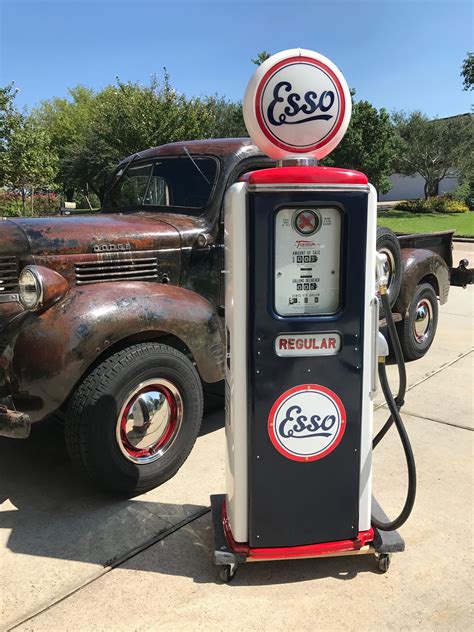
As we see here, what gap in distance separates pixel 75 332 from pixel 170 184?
177 cm

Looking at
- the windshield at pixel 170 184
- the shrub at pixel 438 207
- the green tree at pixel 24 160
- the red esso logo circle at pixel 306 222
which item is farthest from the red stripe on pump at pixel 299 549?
the shrub at pixel 438 207

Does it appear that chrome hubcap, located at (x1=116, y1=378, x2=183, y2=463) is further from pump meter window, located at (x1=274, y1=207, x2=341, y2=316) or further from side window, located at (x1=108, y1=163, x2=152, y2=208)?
side window, located at (x1=108, y1=163, x2=152, y2=208)

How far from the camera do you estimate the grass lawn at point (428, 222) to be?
68.0 feet

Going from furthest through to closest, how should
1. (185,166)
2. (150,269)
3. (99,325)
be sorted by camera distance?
(185,166), (150,269), (99,325)

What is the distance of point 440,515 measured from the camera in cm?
288

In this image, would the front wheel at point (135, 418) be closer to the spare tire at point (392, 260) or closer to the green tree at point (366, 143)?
the spare tire at point (392, 260)

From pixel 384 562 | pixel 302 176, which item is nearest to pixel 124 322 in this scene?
pixel 302 176

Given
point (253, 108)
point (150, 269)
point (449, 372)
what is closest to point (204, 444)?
point (150, 269)

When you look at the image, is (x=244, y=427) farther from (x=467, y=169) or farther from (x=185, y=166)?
(x=467, y=169)

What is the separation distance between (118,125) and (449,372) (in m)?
17.6

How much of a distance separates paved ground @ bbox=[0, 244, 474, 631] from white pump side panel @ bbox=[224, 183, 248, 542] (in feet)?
1.05

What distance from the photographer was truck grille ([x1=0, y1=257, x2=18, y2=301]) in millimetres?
3154

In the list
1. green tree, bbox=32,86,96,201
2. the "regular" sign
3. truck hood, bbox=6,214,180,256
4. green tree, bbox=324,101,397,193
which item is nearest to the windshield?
truck hood, bbox=6,214,180,256

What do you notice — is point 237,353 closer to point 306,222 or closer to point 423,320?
point 306,222
